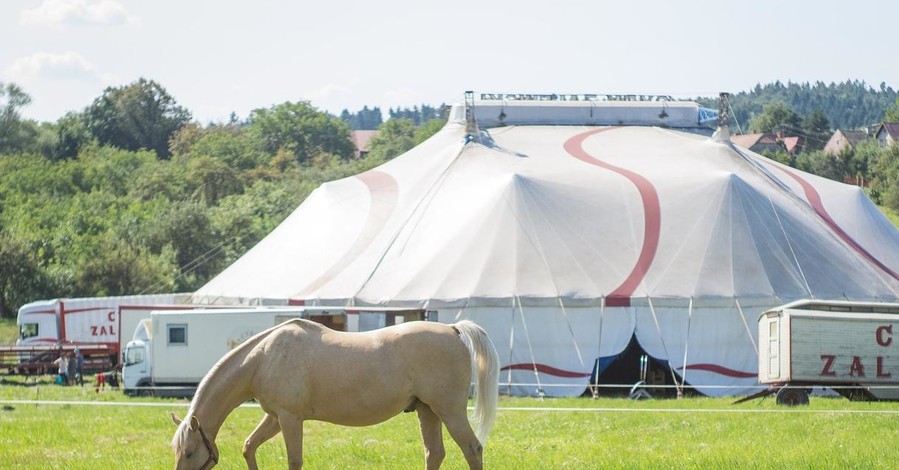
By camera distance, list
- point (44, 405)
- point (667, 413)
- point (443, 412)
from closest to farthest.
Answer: point (443, 412)
point (667, 413)
point (44, 405)

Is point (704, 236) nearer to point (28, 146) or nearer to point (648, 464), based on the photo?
point (648, 464)

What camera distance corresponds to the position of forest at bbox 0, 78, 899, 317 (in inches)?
2482

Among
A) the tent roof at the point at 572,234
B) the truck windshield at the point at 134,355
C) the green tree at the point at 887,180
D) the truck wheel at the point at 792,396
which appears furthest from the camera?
the green tree at the point at 887,180

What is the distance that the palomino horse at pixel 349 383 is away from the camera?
1226 centimetres

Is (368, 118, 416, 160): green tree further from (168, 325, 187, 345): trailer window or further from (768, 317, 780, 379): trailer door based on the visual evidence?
(768, 317, 780, 379): trailer door

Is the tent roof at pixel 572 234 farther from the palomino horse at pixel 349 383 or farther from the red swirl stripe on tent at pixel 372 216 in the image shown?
the palomino horse at pixel 349 383

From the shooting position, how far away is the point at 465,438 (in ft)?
40.7

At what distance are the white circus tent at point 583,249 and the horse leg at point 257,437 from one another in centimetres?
1881

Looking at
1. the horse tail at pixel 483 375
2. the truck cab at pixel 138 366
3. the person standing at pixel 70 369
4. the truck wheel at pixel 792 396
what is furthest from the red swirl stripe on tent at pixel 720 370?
the horse tail at pixel 483 375

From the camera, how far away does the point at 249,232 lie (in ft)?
229

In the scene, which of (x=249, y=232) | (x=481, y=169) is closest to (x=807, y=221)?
(x=481, y=169)

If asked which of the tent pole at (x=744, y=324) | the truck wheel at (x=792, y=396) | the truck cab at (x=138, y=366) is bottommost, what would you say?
the truck cab at (x=138, y=366)

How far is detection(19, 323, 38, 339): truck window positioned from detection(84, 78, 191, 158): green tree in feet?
236

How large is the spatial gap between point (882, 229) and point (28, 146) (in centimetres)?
8796
